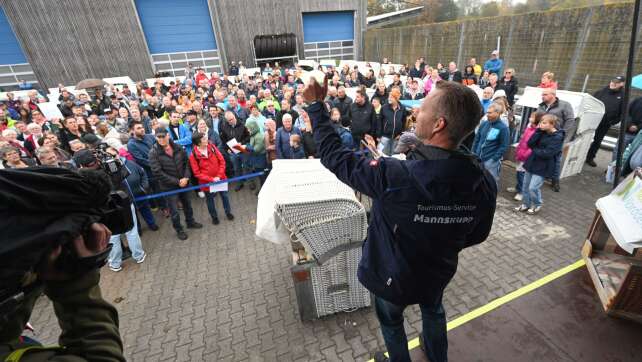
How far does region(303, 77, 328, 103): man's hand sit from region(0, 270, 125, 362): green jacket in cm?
144

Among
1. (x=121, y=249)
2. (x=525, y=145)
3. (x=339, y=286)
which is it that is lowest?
(x=121, y=249)

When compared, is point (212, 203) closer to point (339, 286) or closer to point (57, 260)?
point (339, 286)

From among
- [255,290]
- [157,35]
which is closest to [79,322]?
[255,290]

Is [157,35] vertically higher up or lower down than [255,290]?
higher up

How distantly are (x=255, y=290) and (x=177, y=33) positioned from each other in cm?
2295

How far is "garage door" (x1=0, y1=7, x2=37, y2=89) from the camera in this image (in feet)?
58.4

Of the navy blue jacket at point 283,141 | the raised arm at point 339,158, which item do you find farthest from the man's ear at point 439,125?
the navy blue jacket at point 283,141

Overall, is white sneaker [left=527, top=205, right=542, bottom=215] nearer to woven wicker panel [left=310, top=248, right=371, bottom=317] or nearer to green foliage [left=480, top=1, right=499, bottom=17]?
woven wicker panel [left=310, top=248, right=371, bottom=317]

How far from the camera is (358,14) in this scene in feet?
87.1

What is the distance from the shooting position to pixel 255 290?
14.3 feet

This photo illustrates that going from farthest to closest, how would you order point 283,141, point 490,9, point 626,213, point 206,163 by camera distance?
point 490,9 → point 283,141 → point 206,163 → point 626,213

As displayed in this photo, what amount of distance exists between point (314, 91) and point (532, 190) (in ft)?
18.0

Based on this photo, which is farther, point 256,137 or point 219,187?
point 256,137

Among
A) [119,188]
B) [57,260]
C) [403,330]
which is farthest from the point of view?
[119,188]
